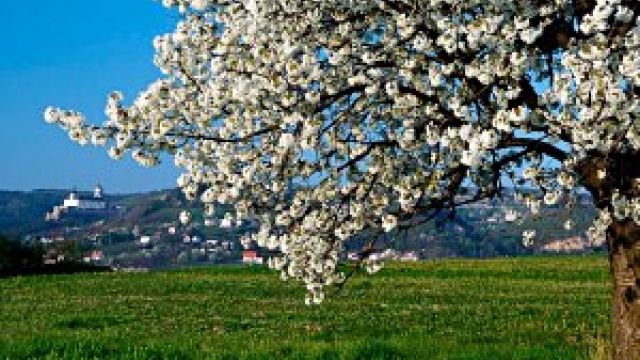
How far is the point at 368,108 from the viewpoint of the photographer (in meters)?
16.4

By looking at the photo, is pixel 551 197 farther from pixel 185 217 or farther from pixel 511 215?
pixel 185 217

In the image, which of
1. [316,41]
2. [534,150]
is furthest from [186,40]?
[534,150]

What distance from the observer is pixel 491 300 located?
4275 cm

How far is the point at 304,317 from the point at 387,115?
17.6 meters

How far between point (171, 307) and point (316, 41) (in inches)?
→ 969

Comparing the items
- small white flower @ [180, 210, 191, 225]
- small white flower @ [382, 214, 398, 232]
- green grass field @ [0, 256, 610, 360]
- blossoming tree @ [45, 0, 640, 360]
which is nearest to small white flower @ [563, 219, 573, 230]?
blossoming tree @ [45, 0, 640, 360]

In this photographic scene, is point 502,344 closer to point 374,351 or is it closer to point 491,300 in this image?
point 374,351

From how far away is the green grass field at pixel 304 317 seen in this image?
850 inches

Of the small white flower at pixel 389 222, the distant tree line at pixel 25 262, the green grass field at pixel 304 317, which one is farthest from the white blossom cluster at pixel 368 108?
the distant tree line at pixel 25 262

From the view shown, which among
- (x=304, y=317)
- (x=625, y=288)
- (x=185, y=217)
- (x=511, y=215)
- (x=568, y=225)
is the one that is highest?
(x=185, y=217)

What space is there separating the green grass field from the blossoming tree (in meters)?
4.13

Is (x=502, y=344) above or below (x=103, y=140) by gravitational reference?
below

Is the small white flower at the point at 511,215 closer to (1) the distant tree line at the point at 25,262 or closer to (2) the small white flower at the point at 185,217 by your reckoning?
(2) the small white flower at the point at 185,217

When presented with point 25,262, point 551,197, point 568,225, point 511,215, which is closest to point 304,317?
point 511,215
